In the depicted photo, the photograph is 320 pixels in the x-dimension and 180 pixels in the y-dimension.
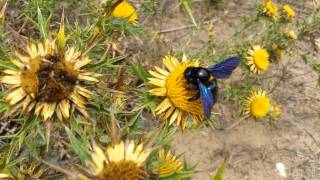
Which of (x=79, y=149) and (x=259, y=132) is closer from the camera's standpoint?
(x=79, y=149)

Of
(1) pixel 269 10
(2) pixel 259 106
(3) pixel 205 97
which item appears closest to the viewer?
(3) pixel 205 97

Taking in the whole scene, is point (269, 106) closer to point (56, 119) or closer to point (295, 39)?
point (295, 39)

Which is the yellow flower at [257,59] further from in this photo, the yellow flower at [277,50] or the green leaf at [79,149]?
the green leaf at [79,149]

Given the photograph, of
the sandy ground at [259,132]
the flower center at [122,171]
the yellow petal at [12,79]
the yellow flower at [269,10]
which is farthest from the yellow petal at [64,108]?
the yellow flower at [269,10]

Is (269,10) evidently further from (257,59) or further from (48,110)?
(48,110)

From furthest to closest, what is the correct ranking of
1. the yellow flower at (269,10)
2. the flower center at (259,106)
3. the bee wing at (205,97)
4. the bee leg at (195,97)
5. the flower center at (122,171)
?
the yellow flower at (269,10) < the flower center at (259,106) < the bee leg at (195,97) < the bee wing at (205,97) < the flower center at (122,171)

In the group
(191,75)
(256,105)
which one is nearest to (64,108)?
(191,75)

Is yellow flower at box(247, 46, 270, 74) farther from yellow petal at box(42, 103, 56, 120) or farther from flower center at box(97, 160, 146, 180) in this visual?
flower center at box(97, 160, 146, 180)
